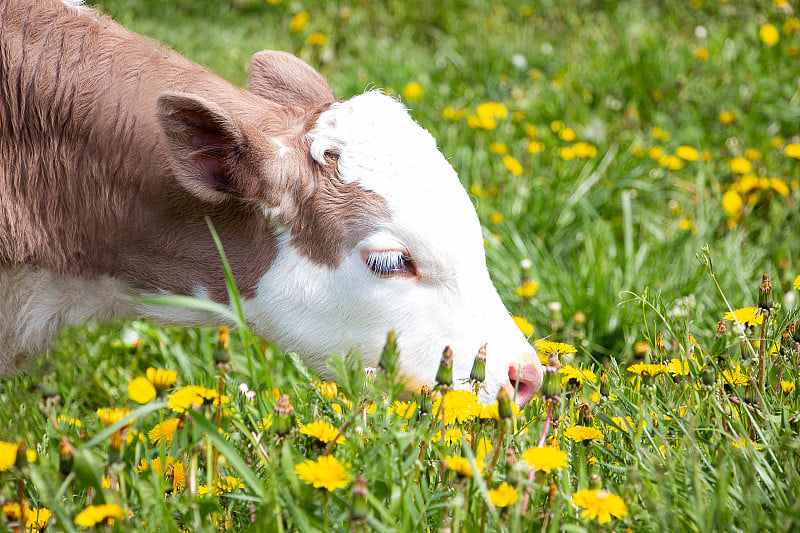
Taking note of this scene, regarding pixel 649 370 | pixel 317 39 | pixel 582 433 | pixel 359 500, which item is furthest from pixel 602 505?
pixel 317 39

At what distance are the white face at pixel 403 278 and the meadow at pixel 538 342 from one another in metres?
0.18

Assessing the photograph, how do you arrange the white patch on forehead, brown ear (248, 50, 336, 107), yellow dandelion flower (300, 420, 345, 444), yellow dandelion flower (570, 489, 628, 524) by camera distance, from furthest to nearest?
brown ear (248, 50, 336, 107), the white patch on forehead, yellow dandelion flower (300, 420, 345, 444), yellow dandelion flower (570, 489, 628, 524)

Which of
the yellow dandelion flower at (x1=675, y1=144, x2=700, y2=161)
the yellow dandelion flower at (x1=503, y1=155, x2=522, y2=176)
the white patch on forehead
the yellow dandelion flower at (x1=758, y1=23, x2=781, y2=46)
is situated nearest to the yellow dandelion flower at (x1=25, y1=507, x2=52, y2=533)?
the white patch on forehead

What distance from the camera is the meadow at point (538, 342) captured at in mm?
2010

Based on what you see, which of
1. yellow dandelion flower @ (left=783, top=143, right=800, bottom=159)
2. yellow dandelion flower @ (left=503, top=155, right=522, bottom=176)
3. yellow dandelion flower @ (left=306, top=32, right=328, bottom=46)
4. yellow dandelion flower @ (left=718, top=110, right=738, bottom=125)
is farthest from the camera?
yellow dandelion flower @ (left=306, top=32, right=328, bottom=46)

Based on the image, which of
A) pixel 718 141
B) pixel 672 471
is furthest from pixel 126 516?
pixel 718 141

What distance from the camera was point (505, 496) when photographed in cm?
189

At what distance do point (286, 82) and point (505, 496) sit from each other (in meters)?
1.84

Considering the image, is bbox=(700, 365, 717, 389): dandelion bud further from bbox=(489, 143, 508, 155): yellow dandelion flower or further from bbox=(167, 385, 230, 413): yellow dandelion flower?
bbox=(489, 143, 508, 155): yellow dandelion flower

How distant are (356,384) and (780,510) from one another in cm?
96

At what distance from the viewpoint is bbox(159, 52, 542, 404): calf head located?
2.68 m

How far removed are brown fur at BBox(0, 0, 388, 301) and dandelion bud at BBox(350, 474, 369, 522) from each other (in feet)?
3.67

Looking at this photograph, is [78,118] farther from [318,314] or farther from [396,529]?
[396,529]

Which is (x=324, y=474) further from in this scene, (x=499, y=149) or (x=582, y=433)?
(x=499, y=149)
